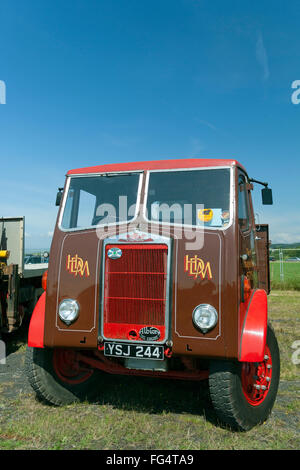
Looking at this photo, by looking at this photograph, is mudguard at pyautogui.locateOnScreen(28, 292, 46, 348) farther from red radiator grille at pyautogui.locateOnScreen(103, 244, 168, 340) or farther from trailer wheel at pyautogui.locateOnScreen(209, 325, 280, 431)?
trailer wheel at pyautogui.locateOnScreen(209, 325, 280, 431)

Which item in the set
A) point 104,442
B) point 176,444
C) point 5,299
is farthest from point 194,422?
point 5,299

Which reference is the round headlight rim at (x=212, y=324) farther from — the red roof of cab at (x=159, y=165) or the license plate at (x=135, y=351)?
the red roof of cab at (x=159, y=165)

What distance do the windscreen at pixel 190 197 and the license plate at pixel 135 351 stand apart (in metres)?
1.29

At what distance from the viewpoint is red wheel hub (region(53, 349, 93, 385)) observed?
14.3ft

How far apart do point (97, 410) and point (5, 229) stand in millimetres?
4475

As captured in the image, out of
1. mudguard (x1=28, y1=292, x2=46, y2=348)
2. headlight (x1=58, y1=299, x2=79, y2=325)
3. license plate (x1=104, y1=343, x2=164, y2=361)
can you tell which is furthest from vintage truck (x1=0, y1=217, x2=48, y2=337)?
license plate (x1=104, y1=343, x2=164, y2=361)

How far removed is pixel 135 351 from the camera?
367 cm

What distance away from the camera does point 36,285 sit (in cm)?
859

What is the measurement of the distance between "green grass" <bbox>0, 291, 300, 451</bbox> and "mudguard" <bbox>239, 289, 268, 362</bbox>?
76 centimetres

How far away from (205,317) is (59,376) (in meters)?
1.87

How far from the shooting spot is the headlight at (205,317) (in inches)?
139

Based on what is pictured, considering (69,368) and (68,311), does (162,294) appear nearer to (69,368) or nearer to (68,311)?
(68,311)

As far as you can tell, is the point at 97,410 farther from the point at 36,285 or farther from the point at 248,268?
the point at 36,285

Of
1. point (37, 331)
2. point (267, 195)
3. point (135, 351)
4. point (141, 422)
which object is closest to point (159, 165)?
point (267, 195)
